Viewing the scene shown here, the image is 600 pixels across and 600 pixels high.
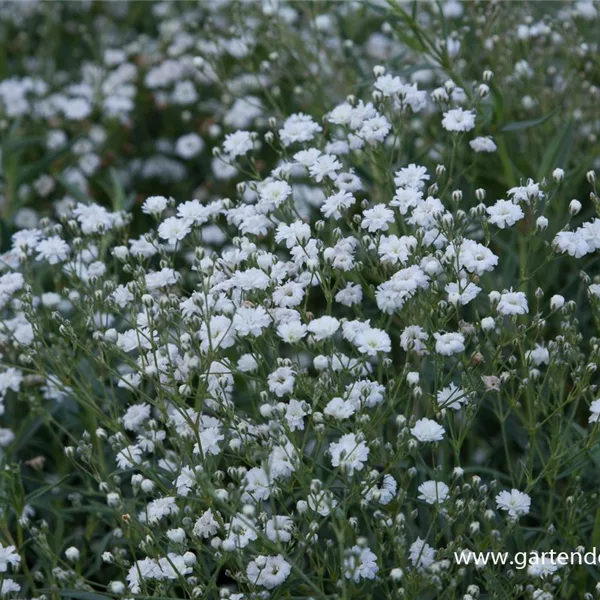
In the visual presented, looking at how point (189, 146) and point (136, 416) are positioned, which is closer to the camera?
point (136, 416)

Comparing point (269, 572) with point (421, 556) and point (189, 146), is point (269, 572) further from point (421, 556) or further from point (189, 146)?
point (189, 146)

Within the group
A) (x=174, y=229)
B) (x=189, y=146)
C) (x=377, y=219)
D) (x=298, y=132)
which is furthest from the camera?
(x=189, y=146)

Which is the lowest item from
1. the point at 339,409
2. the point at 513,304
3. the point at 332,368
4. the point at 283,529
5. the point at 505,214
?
the point at 283,529

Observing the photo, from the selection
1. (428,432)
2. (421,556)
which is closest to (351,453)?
(428,432)

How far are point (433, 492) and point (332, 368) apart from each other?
1.43ft

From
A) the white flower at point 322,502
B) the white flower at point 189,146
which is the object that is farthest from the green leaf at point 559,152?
the white flower at point 189,146

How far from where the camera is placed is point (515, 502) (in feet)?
7.80

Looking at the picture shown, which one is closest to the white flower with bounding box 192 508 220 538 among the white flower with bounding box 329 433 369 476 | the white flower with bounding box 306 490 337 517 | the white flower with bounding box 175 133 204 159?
the white flower with bounding box 306 490 337 517

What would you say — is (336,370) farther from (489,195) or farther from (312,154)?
(489,195)

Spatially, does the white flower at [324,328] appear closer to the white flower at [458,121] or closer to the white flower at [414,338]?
the white flower at [414,338]

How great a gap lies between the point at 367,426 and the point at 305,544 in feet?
1.08

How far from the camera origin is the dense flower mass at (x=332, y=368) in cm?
229

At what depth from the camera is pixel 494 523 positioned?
263 cm

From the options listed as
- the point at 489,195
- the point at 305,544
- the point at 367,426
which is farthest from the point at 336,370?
the point at 489,195
